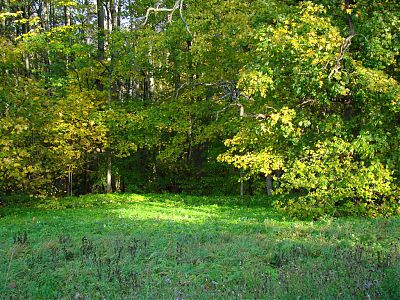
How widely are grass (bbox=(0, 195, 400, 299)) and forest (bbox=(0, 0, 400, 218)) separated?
214 centimetres

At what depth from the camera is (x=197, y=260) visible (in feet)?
21.5

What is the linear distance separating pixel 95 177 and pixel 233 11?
12.6 metres

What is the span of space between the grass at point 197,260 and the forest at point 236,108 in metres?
2.14

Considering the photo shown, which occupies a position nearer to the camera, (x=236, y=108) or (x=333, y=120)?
(x=333, y=120)

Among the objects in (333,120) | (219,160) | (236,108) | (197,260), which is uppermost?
(236,108)

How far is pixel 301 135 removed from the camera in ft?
45.2

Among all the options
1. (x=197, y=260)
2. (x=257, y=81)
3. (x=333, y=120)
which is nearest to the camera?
(x=197, y=260)

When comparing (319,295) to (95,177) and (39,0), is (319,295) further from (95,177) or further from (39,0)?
(39,0)

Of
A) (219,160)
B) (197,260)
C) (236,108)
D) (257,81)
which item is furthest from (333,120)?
(197,260)

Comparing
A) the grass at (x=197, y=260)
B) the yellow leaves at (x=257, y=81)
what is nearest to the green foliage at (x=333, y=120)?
the yellow leaves at (x=257, y=81)

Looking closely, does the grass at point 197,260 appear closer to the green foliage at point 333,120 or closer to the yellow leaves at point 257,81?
the green foliage at point 333,120

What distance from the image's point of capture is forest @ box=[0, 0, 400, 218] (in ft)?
38.5

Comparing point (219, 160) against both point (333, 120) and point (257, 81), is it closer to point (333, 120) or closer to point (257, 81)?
point (257, 81)

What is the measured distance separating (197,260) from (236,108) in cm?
1370
